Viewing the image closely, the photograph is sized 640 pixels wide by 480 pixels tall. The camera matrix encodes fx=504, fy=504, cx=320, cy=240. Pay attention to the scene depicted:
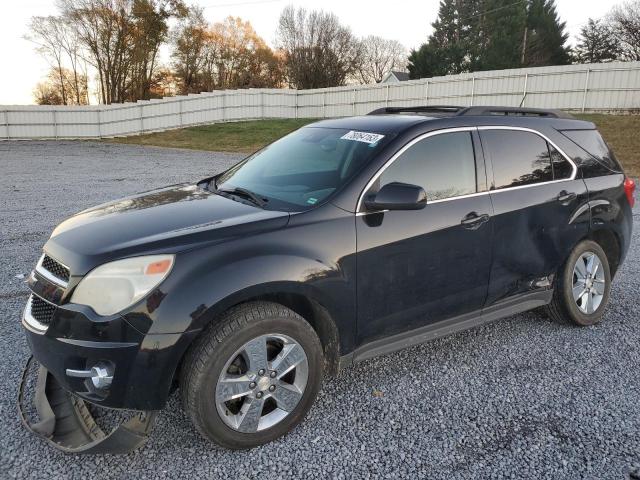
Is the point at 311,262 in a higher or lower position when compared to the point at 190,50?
lower

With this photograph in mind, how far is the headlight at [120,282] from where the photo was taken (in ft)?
7.90

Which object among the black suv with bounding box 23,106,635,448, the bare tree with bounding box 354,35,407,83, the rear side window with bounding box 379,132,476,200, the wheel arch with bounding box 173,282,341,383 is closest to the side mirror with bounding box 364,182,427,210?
the black suv with bounding box 23,106,635,448

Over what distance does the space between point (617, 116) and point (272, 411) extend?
866 inches

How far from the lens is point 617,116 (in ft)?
66.1

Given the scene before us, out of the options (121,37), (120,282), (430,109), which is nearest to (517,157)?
(430,109)

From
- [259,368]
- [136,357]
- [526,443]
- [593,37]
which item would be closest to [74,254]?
[136,357]

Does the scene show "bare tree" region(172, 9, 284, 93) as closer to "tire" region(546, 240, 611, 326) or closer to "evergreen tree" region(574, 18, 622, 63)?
"evergreen tree" region(574, 18, 622, 63)

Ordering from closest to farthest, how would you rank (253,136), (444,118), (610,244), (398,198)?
(398,198), (444,118), (610,244), (253,136)

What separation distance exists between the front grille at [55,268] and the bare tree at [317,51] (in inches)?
1861

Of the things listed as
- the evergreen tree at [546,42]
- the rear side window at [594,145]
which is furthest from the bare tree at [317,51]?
the rear side window at [594,145]

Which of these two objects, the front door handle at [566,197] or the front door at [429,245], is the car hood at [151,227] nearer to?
the front door at [429,245]

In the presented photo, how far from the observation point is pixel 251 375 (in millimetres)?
2641

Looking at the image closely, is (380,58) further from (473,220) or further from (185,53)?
(473,220)

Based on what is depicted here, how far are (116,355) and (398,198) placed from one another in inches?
66.6
